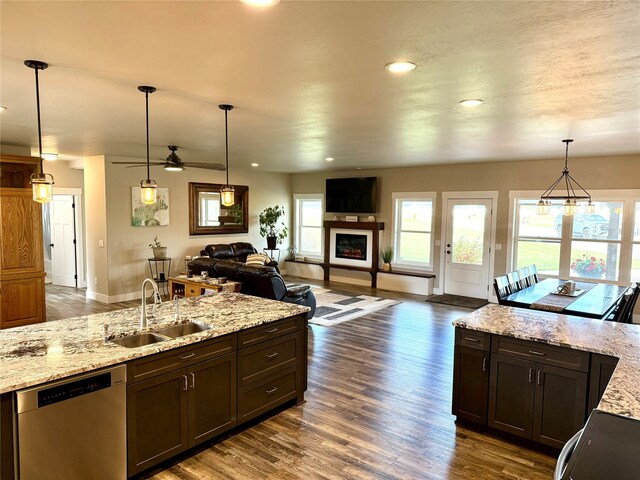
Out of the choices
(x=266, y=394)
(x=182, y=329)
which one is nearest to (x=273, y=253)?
(x=266, y=394)

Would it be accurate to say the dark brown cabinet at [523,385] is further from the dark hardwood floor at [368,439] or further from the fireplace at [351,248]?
the fireplace at [351,248]

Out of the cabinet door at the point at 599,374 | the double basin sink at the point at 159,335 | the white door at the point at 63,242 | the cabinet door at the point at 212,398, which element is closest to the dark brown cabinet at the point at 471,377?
the cabinet door at the point at 599,374

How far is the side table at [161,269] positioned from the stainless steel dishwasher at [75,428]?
582cm

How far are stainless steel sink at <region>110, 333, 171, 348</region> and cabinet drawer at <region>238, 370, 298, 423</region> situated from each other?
29.4 inches

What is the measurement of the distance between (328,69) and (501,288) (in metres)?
3.35

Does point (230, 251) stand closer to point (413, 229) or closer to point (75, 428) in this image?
point (413, 229)

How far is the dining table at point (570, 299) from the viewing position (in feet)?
13.4

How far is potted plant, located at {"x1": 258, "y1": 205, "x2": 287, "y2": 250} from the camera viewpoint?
33.9 feet

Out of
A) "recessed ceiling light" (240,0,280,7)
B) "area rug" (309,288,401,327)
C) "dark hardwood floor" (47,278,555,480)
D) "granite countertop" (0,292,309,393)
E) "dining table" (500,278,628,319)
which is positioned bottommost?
"dark hardwood floor" (47,278,555,480)

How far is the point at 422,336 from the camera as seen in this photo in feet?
19.1

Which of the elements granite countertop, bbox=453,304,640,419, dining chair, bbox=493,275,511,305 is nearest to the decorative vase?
dining chair, bbox=493,275,511,305

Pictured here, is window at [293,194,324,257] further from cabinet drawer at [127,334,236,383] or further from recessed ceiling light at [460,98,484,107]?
cabinet drawer at [127,334,236,383]

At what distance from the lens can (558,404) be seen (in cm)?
290

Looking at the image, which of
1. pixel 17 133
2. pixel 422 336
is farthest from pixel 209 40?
pixel 422 336
